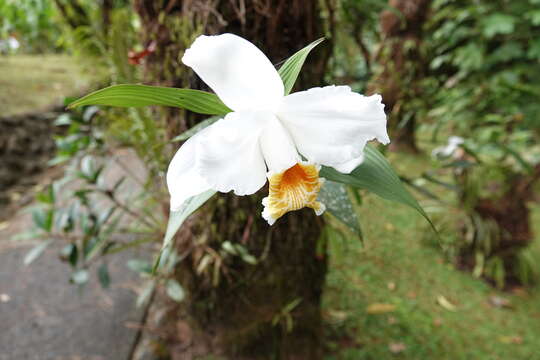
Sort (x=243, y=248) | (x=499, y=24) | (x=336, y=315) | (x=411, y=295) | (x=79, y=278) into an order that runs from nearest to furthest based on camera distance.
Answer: (x=243, y=248), (x=79, y=278), (x=336, y=315), (x=411, y=295), (x=499, y=24)

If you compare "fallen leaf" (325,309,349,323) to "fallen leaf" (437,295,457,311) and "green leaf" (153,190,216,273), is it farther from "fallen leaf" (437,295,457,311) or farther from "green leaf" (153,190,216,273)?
"green leaf" (153,190,216,273)

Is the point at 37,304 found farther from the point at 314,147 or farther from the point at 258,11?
the point at 314,147

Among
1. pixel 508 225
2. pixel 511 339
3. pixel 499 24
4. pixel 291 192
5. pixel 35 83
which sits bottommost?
pixel 511 339

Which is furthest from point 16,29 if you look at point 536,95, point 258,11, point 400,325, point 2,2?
point 536,95

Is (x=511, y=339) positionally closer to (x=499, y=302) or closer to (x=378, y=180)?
(x=499, y=302)

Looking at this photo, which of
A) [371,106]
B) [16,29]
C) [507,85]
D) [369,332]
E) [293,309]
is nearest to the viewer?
[371,106]

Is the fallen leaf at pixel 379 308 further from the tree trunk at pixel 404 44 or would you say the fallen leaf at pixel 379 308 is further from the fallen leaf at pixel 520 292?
the tree trunk at pixel 404 44

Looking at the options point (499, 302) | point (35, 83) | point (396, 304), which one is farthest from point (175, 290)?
point (35, 83)
